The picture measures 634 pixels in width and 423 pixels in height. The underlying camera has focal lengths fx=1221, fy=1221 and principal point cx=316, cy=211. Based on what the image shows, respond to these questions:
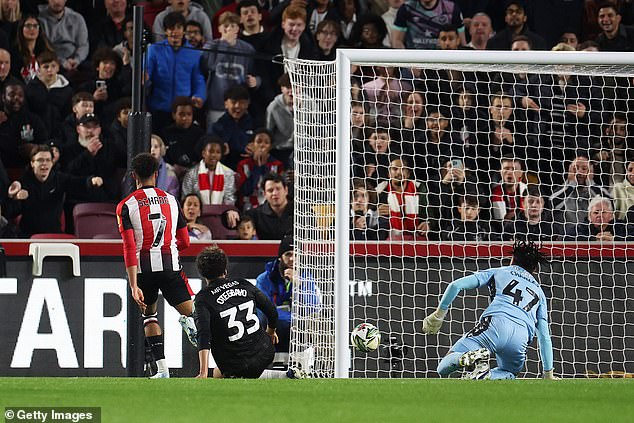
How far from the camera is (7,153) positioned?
488 inches

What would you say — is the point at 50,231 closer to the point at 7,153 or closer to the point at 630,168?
the point at 7,153

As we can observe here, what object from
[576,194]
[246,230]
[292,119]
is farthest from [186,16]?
[576,194]

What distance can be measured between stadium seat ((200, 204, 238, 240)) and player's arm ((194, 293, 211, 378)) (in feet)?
10.0

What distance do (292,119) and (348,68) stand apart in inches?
124

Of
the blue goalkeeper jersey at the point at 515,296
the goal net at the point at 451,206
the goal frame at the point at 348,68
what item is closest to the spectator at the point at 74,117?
the goal net at the point at 451,206

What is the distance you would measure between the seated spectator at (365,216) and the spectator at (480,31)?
2.73m

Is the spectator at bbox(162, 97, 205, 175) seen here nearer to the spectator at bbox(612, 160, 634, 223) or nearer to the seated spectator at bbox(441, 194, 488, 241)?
the seated spectator at bbox(441, 194, 488, 241)

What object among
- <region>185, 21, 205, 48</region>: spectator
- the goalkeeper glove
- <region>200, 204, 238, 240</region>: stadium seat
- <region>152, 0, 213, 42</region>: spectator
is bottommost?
the goalkeeper glove

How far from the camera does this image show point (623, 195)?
37.5ft

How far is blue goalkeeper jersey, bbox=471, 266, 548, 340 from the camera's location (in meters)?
9.45

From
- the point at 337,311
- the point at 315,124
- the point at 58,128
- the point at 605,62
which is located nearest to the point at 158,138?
the point at 58,128

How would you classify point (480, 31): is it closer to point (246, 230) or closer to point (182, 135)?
point (182, 135)

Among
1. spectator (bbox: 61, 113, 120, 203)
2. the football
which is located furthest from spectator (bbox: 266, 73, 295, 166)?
the football

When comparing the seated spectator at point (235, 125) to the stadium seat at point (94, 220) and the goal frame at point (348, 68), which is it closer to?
the stadium seat at point (94, 220)
